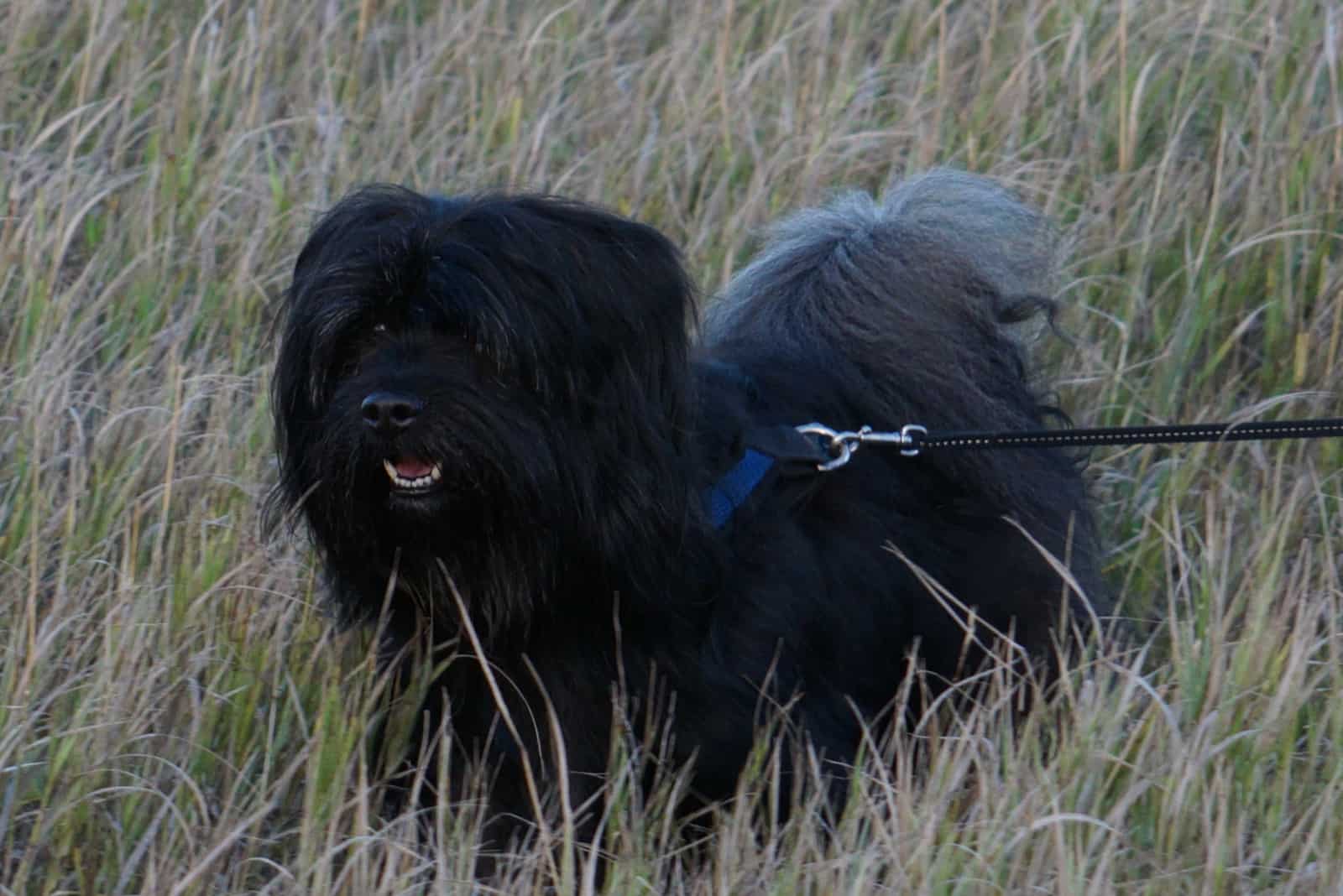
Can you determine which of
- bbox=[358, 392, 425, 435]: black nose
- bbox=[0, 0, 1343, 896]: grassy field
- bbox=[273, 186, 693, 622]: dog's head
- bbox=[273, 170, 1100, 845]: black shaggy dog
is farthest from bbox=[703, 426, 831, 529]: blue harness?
bbox=[358, 392, 425, 435]: black nose

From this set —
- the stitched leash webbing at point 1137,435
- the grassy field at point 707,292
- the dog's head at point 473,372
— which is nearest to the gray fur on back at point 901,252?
the stitched leash webbing at point 1137,435

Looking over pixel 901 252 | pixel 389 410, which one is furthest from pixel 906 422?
pixel 389 410

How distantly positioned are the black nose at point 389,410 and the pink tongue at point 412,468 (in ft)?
0.24

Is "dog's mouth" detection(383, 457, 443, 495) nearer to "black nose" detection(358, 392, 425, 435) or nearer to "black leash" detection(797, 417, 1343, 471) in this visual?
"black nose" detection(358, 392, 425, 435)

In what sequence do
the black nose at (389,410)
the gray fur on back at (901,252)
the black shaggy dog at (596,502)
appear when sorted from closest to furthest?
the black nose at (389,410), the black shaggy dog at (596,502), the gray fur on back at (901,252)

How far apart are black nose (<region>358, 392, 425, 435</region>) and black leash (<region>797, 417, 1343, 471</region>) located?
88cm

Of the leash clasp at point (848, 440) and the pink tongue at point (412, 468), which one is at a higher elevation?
the pink tongue at point (412, 468)

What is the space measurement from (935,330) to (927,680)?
0.71 meters

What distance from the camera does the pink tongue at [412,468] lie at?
316cm

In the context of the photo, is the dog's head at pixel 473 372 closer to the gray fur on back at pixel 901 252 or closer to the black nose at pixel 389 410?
the black nose at pixel 389 410

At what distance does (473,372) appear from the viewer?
322 cm

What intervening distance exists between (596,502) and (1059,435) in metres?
0.92

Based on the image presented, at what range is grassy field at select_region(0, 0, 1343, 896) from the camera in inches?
129

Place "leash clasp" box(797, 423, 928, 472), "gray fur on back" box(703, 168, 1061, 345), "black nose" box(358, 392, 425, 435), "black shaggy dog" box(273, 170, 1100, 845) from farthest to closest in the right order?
"gray fur on back" box(703, 168, 1061, 345) → "leash clasp" box(797, 423, 928, 472) → "black shaggy dog" box(273, 170, 1100, 845) → "black nose" box(358, 392, 425, 435)
